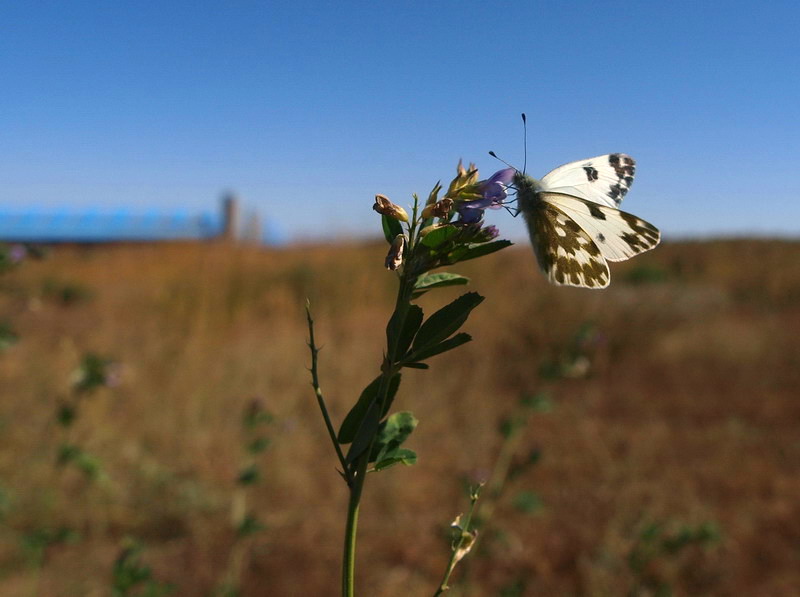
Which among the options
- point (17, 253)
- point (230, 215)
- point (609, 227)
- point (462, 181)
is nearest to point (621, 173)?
point (609, 227)

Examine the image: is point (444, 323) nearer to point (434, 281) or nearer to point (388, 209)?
point (434, 281)

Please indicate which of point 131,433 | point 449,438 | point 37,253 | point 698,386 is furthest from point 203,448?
point 698,386

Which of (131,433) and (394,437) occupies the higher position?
(394,437)

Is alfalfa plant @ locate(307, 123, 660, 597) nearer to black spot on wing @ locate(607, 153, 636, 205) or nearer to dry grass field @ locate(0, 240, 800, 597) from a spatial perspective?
black spot on wing @ locate(607, 153, 636, 205)

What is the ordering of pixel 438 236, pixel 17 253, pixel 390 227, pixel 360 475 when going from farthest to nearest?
1. pixel 17 253
2. pixel 390 227
3. pixel 438 236
4. pixel 360 475

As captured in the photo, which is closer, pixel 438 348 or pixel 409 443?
pixel 438 348

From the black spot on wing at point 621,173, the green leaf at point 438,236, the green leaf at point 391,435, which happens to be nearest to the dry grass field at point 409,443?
the black spot on wing at point 621,173

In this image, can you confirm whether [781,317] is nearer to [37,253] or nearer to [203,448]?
[203,448]
